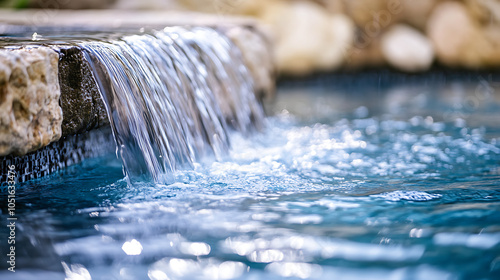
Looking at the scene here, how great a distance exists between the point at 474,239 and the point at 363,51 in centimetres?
569

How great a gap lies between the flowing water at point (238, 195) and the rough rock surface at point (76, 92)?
0.09 metres

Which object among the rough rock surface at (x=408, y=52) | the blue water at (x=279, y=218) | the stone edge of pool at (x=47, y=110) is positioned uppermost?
the rough rock surface at (x=408, y=52)

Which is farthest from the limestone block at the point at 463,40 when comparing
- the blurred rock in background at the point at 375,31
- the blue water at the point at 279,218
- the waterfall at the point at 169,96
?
the blue water at the point at 279,218

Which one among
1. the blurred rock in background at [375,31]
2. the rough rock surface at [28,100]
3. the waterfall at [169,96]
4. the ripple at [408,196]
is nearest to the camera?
the rough rock surface at [28,100]

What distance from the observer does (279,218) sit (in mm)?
→ 1797

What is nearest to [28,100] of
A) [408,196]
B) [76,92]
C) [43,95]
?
[43,95]

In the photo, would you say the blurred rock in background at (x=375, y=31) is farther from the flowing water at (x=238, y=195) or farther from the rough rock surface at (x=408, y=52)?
the flowing water at (x=238, y=195)

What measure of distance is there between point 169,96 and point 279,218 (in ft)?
4.16

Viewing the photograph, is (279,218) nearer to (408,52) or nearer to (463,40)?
(408,52)

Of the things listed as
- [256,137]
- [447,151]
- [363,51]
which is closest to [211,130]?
[256,137]

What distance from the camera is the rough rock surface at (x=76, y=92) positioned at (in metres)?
2.19

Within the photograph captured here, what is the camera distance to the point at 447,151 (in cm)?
300

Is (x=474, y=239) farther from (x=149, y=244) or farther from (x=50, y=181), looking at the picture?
(x=50, y=181)

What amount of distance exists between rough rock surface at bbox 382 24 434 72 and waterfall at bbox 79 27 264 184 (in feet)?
11.5
